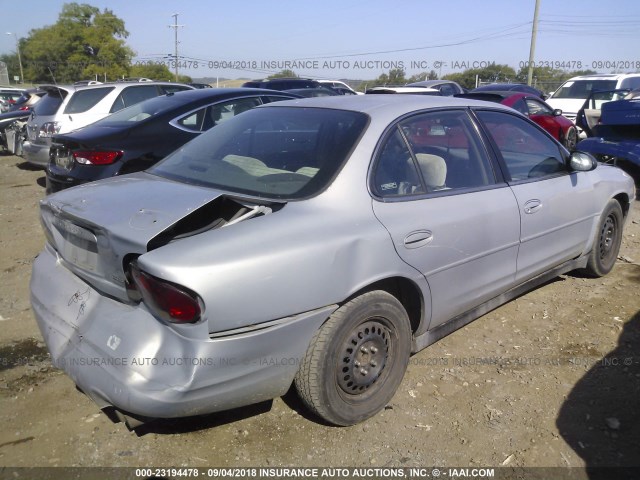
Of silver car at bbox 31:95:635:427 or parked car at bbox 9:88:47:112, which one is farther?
parked car at bbox 9:88:47:112

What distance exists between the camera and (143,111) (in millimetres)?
6332

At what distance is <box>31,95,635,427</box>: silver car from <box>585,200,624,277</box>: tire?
97 centimetres

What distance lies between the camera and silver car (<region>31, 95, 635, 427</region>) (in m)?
2.24

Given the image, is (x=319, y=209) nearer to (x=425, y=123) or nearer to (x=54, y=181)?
(x=425, y=123)

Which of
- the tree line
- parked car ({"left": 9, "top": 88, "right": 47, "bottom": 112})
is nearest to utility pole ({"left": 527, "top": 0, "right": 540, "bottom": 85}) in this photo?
parked car ({"left": 9, "top": 88, "right": 47, "bottom": 112})

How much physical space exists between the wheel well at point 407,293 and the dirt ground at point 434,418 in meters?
0.46

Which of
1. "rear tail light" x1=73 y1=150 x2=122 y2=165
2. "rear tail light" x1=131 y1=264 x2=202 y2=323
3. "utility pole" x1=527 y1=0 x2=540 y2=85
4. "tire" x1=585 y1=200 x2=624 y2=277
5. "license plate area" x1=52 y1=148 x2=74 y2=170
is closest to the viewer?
"rear tail light" x1=131 y1=264 x2=202 y2=323

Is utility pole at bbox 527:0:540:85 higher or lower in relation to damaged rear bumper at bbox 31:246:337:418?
higher

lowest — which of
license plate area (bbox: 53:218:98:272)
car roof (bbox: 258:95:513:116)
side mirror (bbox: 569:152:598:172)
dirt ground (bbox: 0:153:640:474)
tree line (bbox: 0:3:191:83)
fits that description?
dirt ground (bbox: 0:153:640:474)

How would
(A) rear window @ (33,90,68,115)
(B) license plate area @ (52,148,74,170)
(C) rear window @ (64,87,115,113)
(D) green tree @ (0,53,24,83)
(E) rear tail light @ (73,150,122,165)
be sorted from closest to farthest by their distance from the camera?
(E) rear tail light @ (73,150,122,165) < (B) license plate area @ (52,148,74,170) < (C) rear window @ (64,87,115,113) < (A) rear window @ (33,90,68,115) < (D) green tree @ (0,53,24,83)

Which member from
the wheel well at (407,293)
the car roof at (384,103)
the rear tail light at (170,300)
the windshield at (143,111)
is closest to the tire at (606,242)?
the car roof at (384,103)

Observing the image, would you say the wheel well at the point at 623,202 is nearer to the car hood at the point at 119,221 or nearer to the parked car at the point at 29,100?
the car hood at the point at 119,221

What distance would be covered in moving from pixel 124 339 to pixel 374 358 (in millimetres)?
1238

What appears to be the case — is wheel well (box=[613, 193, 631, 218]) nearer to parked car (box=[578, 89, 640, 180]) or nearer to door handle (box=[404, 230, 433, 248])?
door handle (box=[404, 230, 433, 248])
